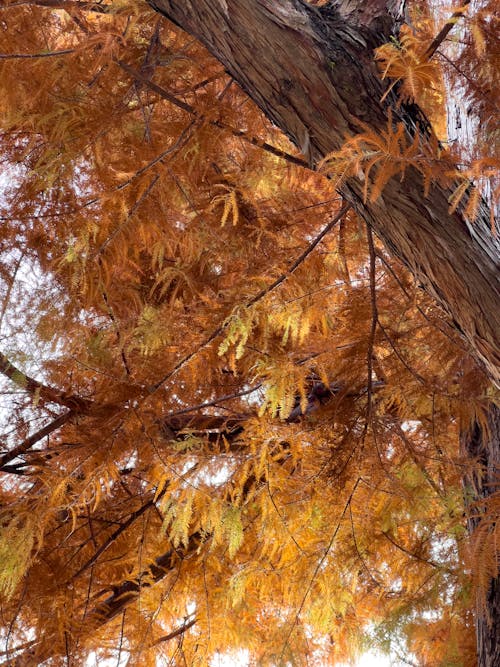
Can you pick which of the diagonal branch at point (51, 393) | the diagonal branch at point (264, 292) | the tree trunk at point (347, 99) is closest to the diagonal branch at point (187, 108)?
the diagonal branch at point (264, 292)

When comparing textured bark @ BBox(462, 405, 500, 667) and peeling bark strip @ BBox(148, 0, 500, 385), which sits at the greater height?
peeling bark strip @ BBox(148, 0, 500, 385)

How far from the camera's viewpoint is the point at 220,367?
3736 mm

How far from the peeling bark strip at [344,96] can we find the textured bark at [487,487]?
1096 millimetres

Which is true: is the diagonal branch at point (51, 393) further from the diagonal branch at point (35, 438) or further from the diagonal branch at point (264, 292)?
the diagonal branch at point (264, 292)

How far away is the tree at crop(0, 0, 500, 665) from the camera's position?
1723mm

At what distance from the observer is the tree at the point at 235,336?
1.72 meters

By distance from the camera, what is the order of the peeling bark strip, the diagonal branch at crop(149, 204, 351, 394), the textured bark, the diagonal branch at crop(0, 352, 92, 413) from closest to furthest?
the peeling bark strip, the diagonal branch at crop(149, 204, 351, 394), the textured bark, the diagonal branch at crop(0, 352, 92, 413)

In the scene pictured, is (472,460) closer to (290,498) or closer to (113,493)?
(290,498)

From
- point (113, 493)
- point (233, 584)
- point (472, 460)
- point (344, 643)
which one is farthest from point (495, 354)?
point (344, 643)

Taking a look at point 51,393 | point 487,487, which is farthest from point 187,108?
point 487,487

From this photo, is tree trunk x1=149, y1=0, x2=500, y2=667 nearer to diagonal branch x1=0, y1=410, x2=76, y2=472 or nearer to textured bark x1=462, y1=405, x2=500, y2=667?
textured bark x1=462, y1=405, x2=500, y2=667

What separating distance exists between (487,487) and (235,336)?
44.3 inches

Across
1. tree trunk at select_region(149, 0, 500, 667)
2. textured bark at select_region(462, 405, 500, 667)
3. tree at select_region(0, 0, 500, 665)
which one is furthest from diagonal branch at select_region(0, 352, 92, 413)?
tree trunk at select_region(149, 0, 500, 667)

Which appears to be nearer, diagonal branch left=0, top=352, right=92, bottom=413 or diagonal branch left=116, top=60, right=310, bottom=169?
diagonal branch left=116, top=60, right=310, bottom=169
